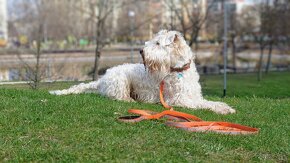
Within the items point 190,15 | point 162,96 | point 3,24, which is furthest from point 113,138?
point 3,24

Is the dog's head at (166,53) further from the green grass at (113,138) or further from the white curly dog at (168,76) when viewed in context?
the green grass at (113,138)

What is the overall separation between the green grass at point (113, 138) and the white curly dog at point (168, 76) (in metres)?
0.64

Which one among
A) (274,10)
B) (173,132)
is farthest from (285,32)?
(173,132)

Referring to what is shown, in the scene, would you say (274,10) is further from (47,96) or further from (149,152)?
(149,152)

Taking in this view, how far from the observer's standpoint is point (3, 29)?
78.0 m

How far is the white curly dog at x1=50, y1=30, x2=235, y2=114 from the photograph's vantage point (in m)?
7.83

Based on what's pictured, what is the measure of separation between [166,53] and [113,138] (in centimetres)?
293

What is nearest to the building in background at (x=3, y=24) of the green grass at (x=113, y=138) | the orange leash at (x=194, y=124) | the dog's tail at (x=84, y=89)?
the dog's tail at (x=84, y=89)

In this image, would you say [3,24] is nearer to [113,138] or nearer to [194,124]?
[194,124]

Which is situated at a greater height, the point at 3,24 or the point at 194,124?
the point at 3,24

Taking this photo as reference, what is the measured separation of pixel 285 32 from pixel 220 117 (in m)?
36.5

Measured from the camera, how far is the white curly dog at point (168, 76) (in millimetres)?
7828

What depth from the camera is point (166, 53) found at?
25.8 ft

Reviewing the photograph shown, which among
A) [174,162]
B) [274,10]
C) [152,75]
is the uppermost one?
[274,10]
